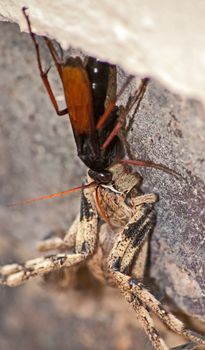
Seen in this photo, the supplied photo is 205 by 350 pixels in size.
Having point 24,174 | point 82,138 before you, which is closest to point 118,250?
point 82,138

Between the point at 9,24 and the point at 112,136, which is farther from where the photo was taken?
the point at 9,24

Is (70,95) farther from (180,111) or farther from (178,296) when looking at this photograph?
(178,296)

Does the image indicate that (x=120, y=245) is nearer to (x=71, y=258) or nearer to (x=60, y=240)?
(x=71, y=258)

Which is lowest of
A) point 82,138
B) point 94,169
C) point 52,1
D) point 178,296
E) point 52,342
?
point 52,342

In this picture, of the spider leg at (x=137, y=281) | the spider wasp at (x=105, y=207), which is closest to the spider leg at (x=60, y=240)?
the spider wasp at (x=105, y=207)

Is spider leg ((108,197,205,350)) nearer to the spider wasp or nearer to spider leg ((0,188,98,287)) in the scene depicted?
the spider wasp

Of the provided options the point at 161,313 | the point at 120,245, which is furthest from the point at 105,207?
the point at 161,313

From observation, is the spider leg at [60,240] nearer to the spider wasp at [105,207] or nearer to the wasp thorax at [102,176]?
the spider wasp at [105,207]

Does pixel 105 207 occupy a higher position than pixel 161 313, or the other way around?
pixel 105 207

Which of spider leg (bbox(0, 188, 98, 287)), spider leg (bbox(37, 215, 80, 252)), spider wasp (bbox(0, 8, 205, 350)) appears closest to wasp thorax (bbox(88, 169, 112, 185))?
spider wasp (bbox(0, 8, 205, 350))
